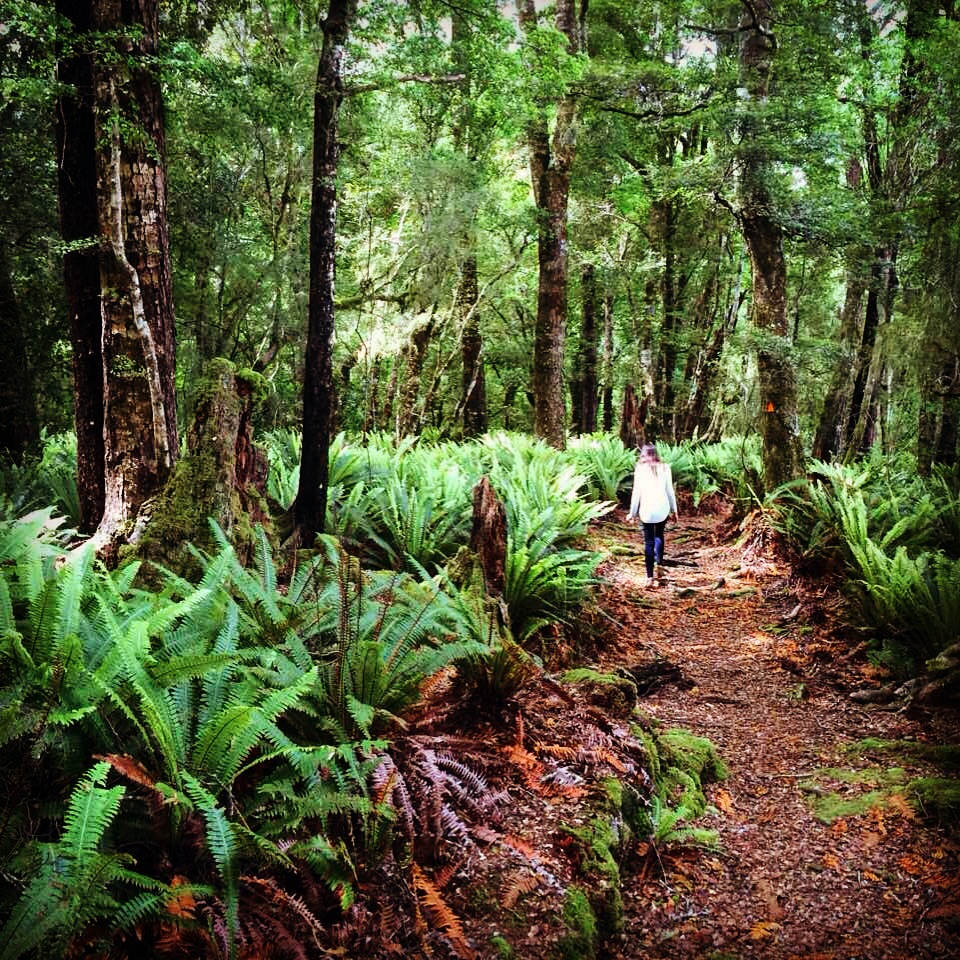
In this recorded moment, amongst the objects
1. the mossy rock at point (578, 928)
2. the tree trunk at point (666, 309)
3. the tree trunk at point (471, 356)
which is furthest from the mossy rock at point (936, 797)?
the tree trunk at point (666, 309)

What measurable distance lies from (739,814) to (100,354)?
4.97 meters

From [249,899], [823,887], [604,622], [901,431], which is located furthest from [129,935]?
[901,431]

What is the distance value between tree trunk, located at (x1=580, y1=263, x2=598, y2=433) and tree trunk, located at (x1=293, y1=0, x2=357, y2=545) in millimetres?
13829

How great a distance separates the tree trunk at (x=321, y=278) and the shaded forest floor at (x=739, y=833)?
8.68ft

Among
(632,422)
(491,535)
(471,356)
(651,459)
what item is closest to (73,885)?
(491,535)

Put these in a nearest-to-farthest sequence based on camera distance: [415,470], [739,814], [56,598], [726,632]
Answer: [56,598]
[739,814]
[726,632]
[415,470]

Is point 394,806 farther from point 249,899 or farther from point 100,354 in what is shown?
point 100,354

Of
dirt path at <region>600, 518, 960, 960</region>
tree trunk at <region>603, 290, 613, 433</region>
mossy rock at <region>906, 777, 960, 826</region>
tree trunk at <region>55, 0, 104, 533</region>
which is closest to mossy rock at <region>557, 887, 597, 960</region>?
dirt path at <region>600, 518, 960, 960</region>

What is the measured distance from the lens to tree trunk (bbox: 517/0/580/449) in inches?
396

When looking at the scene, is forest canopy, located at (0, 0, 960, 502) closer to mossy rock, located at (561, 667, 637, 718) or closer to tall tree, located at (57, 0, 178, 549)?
tall tree, located at (57, 0, 178, 549)

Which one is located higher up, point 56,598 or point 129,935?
point 56,598

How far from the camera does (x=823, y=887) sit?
242cm

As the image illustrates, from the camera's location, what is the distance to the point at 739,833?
9.14ft

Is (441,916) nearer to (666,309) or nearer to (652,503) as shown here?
(652,503)
